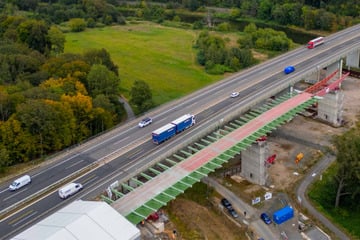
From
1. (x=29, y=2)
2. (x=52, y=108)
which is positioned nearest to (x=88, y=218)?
(x=52, y=108)

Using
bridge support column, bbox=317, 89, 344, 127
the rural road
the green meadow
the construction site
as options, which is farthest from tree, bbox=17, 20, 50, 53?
the rural road

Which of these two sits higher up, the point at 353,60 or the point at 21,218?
the point at 21,218

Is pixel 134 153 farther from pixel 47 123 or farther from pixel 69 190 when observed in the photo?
pixel 47 123

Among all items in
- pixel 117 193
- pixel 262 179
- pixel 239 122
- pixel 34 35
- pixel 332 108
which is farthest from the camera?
pixel 34 35

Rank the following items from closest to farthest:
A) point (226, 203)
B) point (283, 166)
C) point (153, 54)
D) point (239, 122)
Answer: point (226, 203)
point (239, 122)
point (283, 166)
point (153, 54)

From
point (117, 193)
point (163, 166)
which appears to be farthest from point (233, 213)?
point (117, 193)

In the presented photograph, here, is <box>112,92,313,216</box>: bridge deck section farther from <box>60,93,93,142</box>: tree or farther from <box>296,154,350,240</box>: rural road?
<box>60,93,93,142</box>: tree
